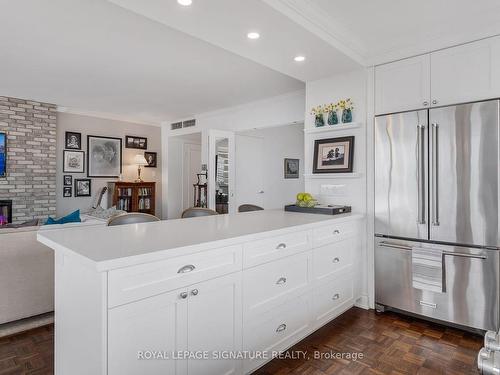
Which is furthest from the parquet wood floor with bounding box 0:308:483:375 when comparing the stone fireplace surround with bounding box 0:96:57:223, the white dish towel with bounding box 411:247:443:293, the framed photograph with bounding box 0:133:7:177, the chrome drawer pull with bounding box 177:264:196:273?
the framed photograph with bounding box 0:133:7:177

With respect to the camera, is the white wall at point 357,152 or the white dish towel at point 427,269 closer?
the white dish towel at point 427,269

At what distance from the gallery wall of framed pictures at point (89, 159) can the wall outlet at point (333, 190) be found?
→ 4.89 m

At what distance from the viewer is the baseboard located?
3.14 meters

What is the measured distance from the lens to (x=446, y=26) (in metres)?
2.63

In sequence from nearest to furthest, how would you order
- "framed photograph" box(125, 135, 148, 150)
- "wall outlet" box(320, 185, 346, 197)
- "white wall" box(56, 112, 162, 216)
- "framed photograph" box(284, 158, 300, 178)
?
"wall outlet" box(320, 185, 346, 197), "white wall" box(56, 112, 162, 216), "framed photograph" box(284, 158, 300, 178), "framed photograph" box(125, 135, 148, 150)

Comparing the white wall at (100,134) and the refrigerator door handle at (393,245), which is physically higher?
the white wall at (100,134)

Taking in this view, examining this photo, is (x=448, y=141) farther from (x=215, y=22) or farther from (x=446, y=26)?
(x=215, y=22)

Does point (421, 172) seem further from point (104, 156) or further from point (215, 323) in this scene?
point (104, 156)

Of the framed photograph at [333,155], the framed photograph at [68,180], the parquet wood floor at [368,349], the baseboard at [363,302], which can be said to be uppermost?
the framed photograph at [333,155]

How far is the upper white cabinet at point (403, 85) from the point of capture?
9.20 feet

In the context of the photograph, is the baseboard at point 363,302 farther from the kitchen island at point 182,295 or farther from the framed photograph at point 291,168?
the framed photograph at point 291,168

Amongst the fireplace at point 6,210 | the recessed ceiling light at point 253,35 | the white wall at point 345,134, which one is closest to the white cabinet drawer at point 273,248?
the white wall at point 345,134

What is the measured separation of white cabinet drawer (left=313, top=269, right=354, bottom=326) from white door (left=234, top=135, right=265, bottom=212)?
9.94ft

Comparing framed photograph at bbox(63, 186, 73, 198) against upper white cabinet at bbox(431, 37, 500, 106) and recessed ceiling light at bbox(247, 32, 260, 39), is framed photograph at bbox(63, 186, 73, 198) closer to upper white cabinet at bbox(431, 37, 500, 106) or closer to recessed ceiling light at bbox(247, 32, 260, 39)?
recessed ceiling light at bbox(247, 32, 260, 39)
